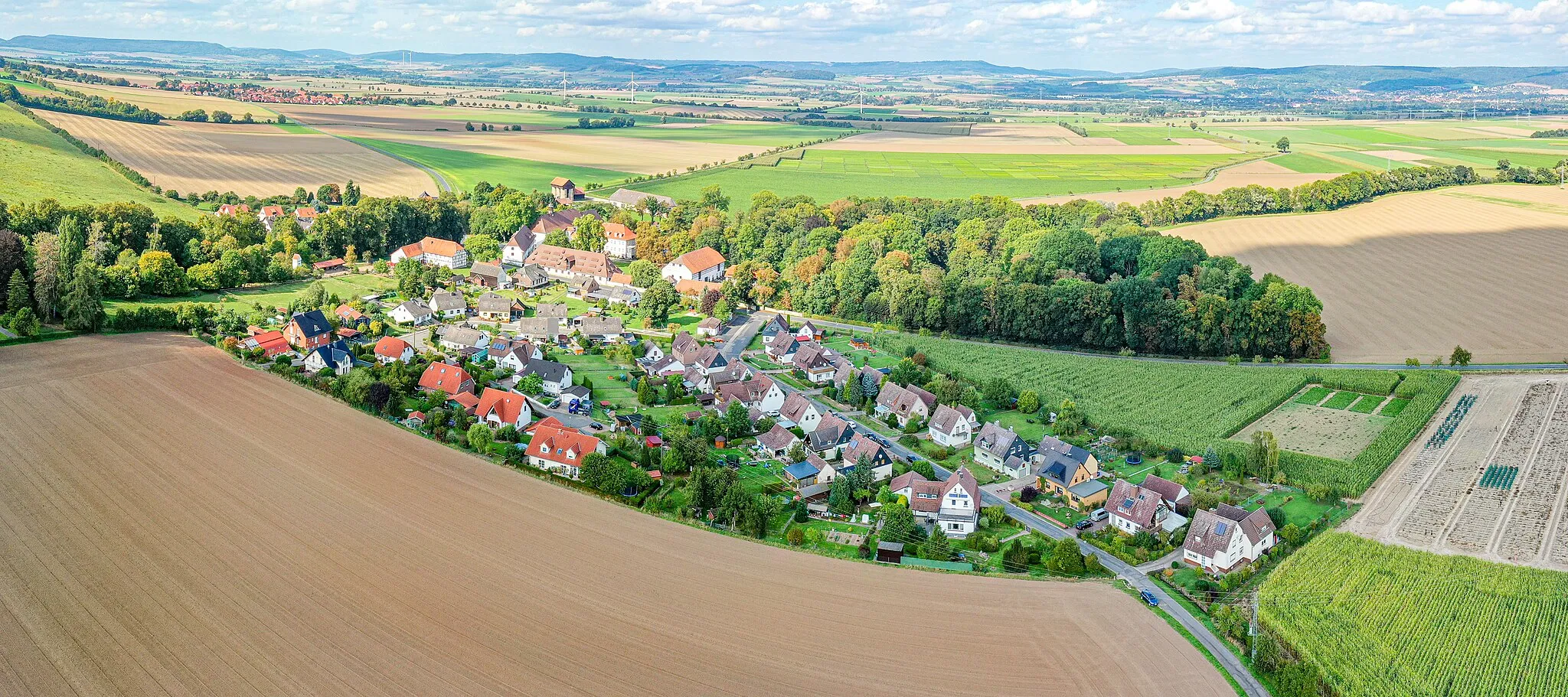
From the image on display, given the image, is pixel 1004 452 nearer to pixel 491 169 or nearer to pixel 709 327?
pixel 709 327

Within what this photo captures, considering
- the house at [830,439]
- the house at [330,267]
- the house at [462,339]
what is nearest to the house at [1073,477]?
the house at [830,439]

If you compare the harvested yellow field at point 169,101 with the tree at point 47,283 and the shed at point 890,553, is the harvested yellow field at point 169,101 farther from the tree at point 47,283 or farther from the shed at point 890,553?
the shed at point 890,553

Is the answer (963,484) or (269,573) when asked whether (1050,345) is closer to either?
(963,484)

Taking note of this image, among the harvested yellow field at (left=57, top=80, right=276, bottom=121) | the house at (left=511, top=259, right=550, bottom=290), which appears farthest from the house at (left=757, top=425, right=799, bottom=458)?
the harvested yellow field at (left=57, top=80, right=276, bottom=121)

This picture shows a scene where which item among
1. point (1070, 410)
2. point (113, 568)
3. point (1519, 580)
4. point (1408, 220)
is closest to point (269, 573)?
point (113, 568)

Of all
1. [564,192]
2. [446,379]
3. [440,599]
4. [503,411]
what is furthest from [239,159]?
[440,599]

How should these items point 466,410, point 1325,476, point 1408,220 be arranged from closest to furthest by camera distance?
point 1325,476 < point 466,410 < point 1408,220
